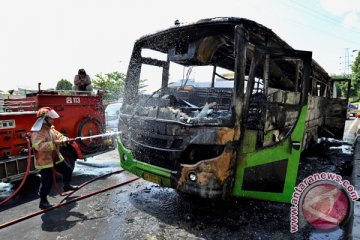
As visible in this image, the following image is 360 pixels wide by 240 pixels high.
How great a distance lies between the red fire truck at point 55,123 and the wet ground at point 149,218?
26.1 inches

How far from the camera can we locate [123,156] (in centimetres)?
457

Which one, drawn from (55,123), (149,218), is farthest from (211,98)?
(55,123)

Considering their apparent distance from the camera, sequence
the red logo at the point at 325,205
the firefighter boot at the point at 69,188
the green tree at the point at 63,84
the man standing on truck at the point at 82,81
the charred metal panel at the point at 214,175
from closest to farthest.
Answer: the charred metal panel at the point at 214,175 → the red logo at the point at 325,205 → the firefighter boot at the point at 69,188 → the man standing on truck at the point at 82,81 → the green tree at the point at 63,84

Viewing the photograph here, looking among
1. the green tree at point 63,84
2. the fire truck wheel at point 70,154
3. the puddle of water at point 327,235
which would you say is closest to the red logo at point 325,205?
the puddle of water at point 327,235

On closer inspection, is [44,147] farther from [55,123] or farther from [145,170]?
[55,123]

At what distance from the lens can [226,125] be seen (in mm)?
3463

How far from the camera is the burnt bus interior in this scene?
140 inches

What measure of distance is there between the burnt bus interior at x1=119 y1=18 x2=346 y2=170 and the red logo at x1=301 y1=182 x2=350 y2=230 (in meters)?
0.84

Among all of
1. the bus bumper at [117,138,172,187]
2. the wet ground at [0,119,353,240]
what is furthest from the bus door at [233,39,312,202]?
the bus bumper at [117,138,172,187]

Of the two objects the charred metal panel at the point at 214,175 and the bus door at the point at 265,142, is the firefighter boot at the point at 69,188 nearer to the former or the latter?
the charred metal panel at the point at 214,175

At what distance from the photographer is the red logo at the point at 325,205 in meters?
3.62

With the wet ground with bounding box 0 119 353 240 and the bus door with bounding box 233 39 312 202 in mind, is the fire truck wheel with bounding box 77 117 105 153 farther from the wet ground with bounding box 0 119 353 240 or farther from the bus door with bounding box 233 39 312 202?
the bus door with bounding box 233 39 312 202

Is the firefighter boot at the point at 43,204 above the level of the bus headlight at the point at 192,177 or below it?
below

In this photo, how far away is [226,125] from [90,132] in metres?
4.58
